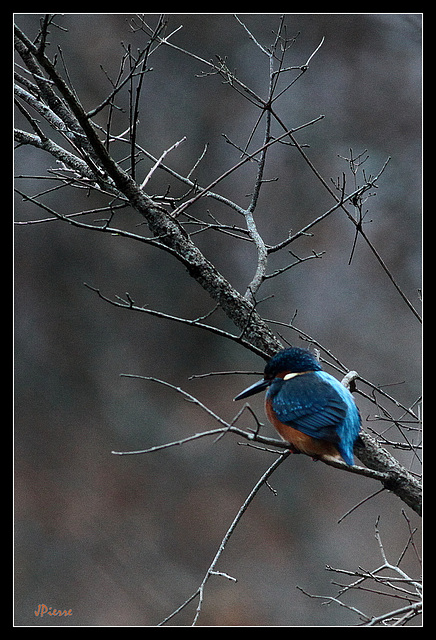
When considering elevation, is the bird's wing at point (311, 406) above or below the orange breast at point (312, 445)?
above

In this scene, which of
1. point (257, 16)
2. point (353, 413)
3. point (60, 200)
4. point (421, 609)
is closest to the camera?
point (421, 609)

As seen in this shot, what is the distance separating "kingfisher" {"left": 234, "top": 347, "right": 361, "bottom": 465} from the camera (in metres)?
1.54

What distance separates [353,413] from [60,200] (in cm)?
446

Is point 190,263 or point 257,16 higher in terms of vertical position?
point 257,16

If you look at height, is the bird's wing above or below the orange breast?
above

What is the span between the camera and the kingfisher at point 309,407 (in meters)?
1.54

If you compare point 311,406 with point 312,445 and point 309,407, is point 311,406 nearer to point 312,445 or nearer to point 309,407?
point 309,407

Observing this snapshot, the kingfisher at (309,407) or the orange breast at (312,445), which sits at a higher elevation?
the kingfisher at (309,407)

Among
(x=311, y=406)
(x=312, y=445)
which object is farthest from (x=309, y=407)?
(x=312, y=445)

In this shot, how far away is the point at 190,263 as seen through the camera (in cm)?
173

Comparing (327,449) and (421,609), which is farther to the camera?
(327,449)

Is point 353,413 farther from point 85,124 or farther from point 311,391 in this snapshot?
point 85,124
